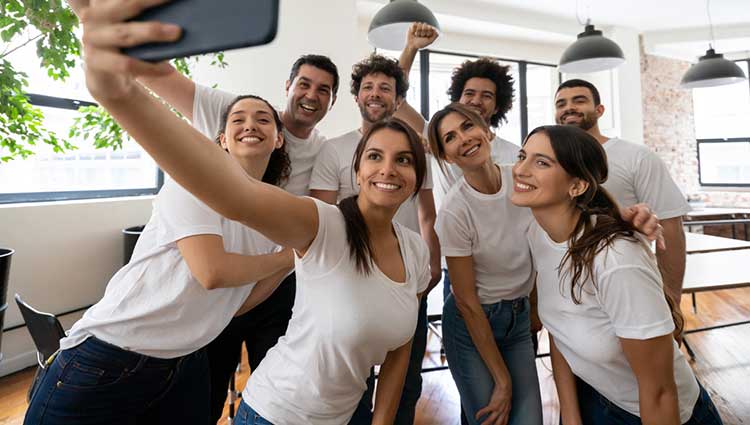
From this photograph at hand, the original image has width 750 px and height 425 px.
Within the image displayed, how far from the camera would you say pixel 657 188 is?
181cm

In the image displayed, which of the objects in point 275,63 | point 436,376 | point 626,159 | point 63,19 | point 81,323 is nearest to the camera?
point 81,323

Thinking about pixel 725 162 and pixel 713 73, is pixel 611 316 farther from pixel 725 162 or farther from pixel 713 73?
pixel 725 162

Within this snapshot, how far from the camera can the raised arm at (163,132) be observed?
0.39 m

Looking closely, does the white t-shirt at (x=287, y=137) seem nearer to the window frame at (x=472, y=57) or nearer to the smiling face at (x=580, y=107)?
the smiling face at (x=580, y=107)


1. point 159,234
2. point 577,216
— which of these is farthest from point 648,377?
point 159,234

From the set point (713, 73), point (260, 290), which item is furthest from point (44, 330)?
point (713, 73)

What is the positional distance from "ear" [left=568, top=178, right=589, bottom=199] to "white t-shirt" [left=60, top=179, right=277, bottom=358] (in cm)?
113

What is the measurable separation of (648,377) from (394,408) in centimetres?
74

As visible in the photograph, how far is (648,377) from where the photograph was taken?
1.07m

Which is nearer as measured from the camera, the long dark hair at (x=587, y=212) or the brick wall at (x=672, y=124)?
the long dark hair at (x=587, y=212)

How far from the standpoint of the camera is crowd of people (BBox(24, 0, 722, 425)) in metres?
0.97

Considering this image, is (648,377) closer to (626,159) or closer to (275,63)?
(626,159)

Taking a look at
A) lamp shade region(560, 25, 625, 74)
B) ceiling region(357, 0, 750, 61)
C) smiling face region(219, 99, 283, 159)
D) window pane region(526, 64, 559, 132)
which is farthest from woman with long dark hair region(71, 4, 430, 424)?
window pane region(526, 64, 559, 132)

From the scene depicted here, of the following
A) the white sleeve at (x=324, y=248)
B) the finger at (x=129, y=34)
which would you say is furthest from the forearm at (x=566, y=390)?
the finger at (x=129, y=34)
